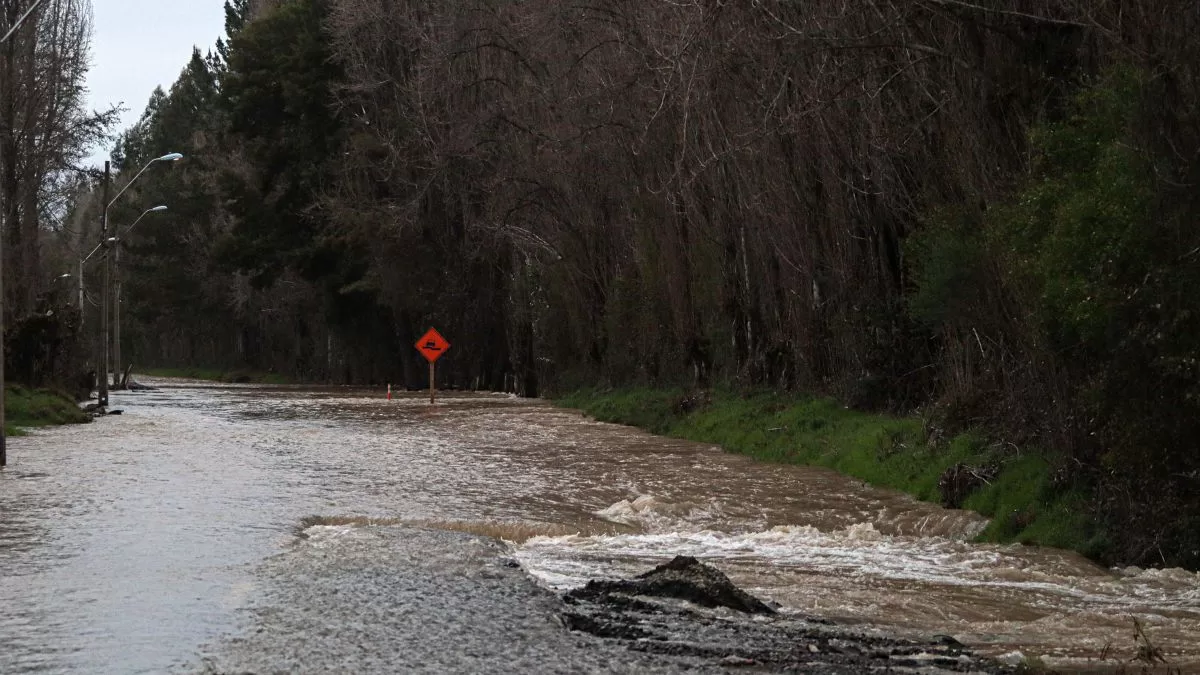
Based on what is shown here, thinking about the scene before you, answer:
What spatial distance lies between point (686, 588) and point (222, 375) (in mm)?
88757

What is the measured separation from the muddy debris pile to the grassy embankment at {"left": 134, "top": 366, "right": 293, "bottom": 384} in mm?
74579

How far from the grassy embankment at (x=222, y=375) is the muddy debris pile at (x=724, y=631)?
245 ft

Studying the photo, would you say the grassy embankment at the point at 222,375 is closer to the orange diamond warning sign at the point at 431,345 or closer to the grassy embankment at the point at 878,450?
the orange diamond warning sign at the point at 431,345

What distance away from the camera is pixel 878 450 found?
70.4 feet

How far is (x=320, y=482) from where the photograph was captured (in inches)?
843

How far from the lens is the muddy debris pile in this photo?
8969 mm

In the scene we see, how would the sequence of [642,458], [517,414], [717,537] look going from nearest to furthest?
[717,537] < [642,458] < [517,414]

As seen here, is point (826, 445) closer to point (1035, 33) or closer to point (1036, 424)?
point (1036, 424)

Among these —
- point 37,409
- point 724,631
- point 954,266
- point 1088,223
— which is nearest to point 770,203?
point 954,266

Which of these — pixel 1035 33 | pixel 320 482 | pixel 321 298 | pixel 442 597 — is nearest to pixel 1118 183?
pixel 1035 33

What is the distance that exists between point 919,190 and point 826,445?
4.18 meters

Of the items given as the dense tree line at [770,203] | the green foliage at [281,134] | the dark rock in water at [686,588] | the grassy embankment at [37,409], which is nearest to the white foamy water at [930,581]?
the dark rock in water at [686,588]

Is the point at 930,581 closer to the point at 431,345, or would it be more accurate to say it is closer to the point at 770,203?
the point at 770,203

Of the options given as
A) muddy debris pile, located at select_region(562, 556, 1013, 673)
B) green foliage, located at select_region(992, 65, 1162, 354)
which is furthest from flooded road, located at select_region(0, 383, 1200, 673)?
green foliage, located at select_region(992, 65, 1162, 354)
